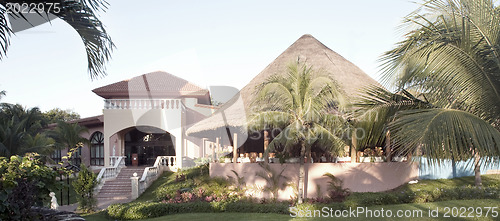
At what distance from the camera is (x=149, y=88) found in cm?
2689

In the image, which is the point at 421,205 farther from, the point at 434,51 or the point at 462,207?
the point at 434,51

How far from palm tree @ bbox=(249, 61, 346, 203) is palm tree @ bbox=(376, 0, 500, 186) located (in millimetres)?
5678

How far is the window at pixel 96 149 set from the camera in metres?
29.5

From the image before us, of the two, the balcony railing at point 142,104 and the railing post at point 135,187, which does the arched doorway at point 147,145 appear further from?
the railing post at point 135,187

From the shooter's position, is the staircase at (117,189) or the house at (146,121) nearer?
the staircase at (117,189)

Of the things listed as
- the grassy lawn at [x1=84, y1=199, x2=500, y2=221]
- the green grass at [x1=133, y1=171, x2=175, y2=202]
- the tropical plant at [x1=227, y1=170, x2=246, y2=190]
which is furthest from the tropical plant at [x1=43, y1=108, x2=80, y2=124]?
the grassy lawn at [x1=84, y1=199, x2=500, y2=221]

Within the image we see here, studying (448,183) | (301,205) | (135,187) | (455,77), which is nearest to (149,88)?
(135,187)

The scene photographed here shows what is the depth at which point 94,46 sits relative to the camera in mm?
6023

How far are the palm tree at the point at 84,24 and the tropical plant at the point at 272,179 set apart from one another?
9.71m

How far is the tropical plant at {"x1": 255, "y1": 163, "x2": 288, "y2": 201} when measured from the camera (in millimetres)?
15164

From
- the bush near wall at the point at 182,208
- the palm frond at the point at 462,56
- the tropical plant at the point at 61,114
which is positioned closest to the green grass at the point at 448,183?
the bush near wall at the point at 182,208

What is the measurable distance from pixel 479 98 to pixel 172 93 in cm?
2155

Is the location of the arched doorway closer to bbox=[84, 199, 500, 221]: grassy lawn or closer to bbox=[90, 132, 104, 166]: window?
bbox=[90, 132, 104, 166]: window

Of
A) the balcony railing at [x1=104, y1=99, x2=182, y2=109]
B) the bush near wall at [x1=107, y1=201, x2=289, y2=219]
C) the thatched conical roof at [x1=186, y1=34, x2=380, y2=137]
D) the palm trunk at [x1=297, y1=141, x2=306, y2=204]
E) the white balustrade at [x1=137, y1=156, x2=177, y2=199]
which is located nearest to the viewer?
the bush near wall at [x1=107, y1=201, x2=289, y2=219]
